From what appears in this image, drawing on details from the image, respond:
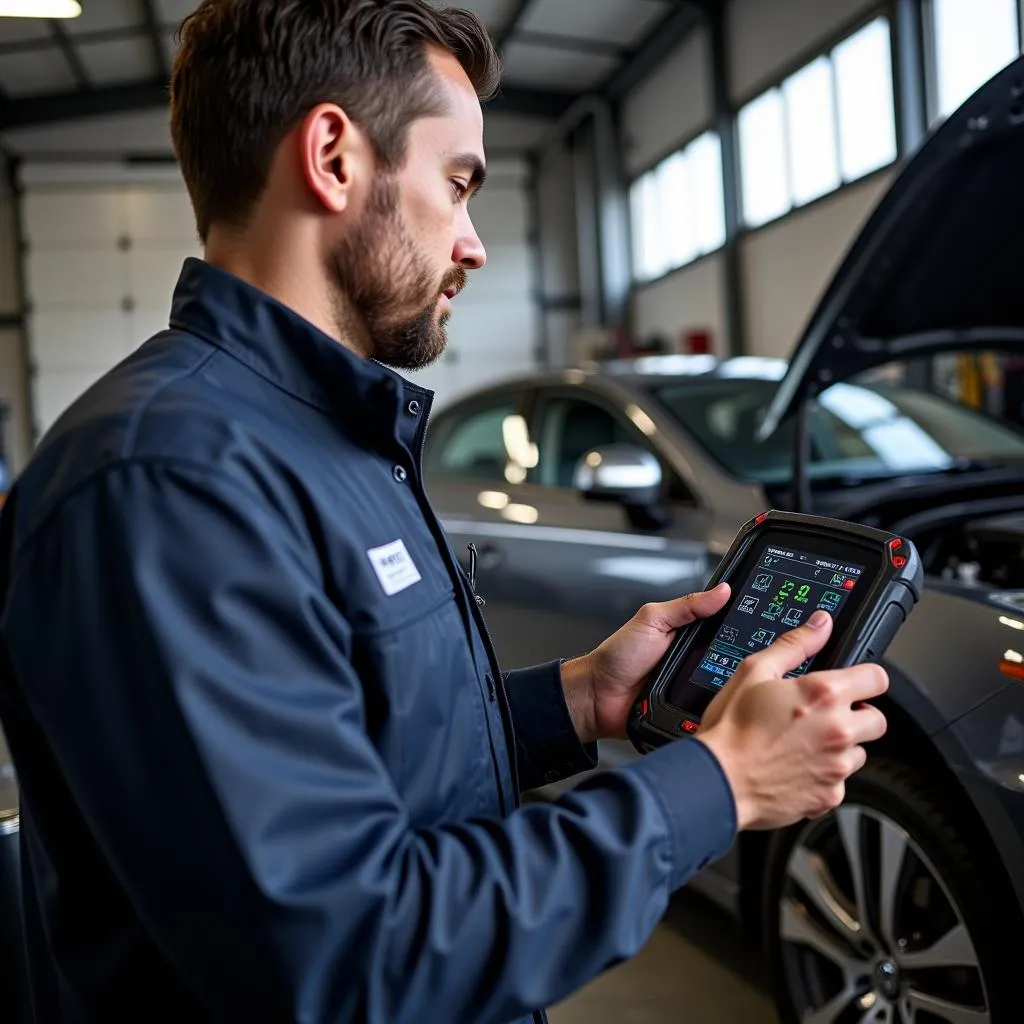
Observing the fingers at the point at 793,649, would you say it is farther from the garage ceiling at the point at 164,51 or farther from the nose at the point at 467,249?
the garage ceiling at the point at 164,51

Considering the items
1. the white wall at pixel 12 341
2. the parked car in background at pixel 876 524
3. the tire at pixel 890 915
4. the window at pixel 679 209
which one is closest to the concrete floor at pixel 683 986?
the parked car in background at pixel 876 524

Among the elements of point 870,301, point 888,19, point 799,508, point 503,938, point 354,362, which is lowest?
point 503,938

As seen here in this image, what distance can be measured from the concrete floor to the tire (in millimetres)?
390

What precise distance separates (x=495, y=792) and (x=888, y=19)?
7.08 meters

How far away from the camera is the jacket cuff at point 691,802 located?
32.1 inches

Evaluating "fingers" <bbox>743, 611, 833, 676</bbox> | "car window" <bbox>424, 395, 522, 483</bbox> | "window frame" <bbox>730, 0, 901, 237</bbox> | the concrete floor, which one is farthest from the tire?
"window frame" <bbox>730, 0, 901, 237</bbox>

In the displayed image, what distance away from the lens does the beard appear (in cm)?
94

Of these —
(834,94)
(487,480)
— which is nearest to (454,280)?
(487,480)

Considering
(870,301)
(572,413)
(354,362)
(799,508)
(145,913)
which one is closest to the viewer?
(145,913)

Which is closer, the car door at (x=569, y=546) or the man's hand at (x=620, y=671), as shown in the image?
the man's hand at (x=620, y=671)

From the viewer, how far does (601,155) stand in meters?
11.8

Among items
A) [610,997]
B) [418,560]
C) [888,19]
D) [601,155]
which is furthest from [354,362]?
[601,155]

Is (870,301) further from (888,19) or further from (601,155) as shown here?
(601,155)

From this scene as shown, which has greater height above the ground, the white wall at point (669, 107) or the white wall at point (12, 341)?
the white wall at point (669, 107)
